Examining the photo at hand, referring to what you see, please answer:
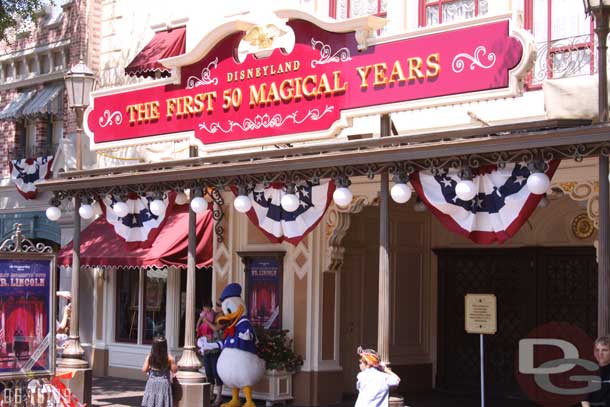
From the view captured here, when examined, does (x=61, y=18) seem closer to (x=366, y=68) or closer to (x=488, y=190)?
(x=366, y=68)

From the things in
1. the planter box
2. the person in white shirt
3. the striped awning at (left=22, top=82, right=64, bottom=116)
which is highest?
the striped awning at (left=22, top=82, right=64, bottom=116)

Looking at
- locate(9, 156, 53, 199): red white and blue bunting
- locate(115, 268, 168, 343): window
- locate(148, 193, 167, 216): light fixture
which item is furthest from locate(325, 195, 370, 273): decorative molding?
locate(9, 156, 53, 199): red white and blue bunting

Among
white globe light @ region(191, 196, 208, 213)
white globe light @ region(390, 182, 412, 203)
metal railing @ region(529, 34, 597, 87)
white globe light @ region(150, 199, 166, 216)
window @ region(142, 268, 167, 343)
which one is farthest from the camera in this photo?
window @ region(142, 268, 167, 343)

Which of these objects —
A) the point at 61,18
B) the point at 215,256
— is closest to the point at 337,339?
the point at 215,256

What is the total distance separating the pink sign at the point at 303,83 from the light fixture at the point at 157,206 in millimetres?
992

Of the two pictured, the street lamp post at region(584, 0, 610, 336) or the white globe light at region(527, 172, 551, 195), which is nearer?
the street lamp post at region(584, 0, 610, 336)

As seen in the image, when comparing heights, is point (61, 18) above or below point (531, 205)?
above

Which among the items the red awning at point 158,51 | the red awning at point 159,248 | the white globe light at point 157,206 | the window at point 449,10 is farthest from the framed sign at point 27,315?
the window at point 449,10

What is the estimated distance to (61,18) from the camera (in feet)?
76.2

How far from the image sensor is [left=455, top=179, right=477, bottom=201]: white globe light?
1131 centimetres

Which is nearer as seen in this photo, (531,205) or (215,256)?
(531,205)

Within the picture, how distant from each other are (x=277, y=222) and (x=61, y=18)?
37.0ft

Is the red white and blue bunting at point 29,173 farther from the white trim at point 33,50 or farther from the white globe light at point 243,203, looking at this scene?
the white globe light at point 243,203

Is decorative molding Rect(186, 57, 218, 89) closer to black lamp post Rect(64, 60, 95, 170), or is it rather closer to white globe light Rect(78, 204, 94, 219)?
black lamp post Rect(64, 60, 95, 170)
